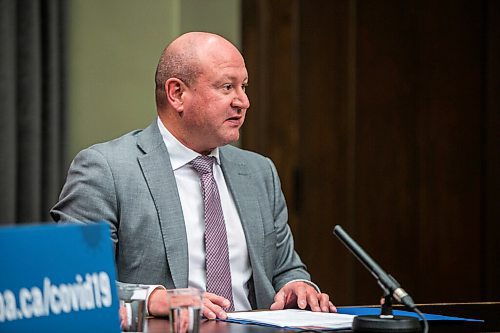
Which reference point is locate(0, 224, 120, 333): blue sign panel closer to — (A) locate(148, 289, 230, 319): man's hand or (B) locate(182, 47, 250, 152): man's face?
(A) locate(148, 289, 230, 319): man's hand

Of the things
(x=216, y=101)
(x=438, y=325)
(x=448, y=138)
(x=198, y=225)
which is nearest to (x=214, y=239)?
(x=198, y=225)

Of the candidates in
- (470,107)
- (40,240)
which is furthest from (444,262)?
(40,240)

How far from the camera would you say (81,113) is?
12.6ft

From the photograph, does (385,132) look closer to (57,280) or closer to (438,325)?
(438,325)

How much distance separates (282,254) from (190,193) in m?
0.37

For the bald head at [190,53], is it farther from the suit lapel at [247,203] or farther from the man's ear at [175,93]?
the suit lapel at [247,203]

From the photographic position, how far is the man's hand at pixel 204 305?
2.08m

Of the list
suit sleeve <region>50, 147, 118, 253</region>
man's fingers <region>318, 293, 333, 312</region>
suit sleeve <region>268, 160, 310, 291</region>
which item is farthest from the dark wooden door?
man's fingers <region>318, 293, 333, 312</region>

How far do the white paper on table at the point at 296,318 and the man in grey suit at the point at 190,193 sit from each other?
0.58ft

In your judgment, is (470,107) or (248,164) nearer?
(248,164)

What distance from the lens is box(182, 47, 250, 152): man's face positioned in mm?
2740

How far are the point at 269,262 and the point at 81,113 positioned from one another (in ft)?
4.58

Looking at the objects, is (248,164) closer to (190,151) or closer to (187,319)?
(190,151)

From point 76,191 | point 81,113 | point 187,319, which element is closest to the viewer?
point 187,319
